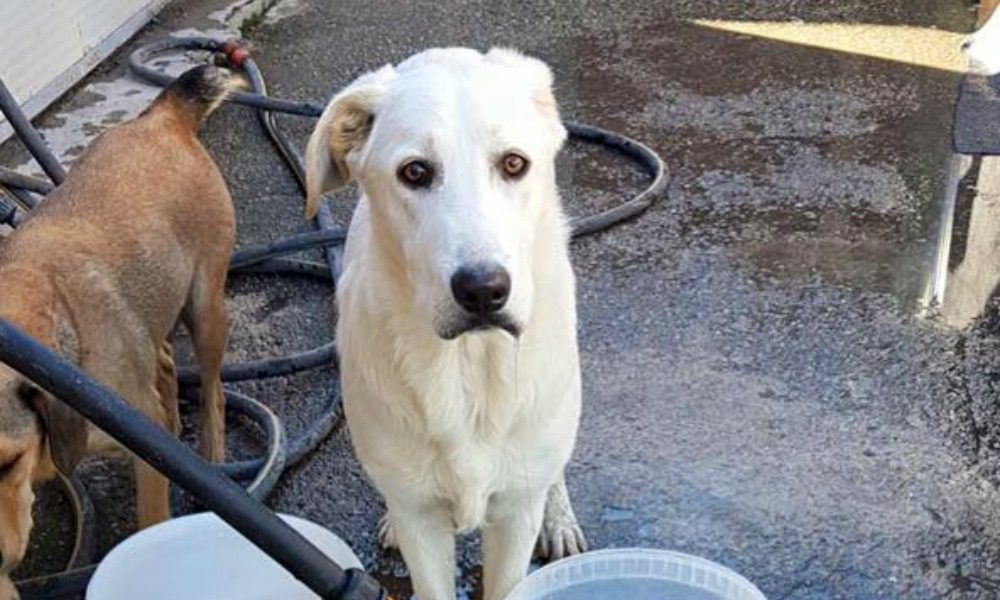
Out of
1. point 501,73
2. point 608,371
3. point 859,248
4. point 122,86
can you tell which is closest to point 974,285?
point 859,248

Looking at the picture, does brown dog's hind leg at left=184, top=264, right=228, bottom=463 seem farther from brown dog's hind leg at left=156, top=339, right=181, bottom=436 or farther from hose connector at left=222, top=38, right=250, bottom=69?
hose connector at left=222, top=38, right=250, bottom=69

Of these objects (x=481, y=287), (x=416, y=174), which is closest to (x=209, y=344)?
(x=416, y=174)

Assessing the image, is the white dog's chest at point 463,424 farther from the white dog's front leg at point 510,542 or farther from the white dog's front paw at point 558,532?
the white dog's front paw at point 558,532

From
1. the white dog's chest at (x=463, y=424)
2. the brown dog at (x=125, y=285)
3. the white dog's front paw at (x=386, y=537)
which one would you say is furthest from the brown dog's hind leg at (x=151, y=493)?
the white dog's chest at (x=463, y=424)

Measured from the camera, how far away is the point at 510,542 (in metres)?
2.98

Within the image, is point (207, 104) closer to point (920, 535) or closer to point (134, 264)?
point (134, 264)

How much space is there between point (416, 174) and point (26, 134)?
7.23 feet

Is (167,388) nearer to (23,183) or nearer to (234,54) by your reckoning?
(23,183)

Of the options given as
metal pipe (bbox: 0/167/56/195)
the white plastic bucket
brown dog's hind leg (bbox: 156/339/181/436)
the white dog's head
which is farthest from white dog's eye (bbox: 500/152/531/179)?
metal pipe (bbox: 0/167/56/195)

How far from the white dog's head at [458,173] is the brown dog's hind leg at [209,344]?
114 cm

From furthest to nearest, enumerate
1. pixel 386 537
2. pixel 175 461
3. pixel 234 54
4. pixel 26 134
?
pixel 234 54 < pixel 26 134 < pixel 386 537 < pixel 175 461

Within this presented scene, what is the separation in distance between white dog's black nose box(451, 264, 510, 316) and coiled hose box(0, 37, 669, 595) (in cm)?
117

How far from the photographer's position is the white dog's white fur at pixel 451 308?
8.16ft

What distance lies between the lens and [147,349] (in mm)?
3449
